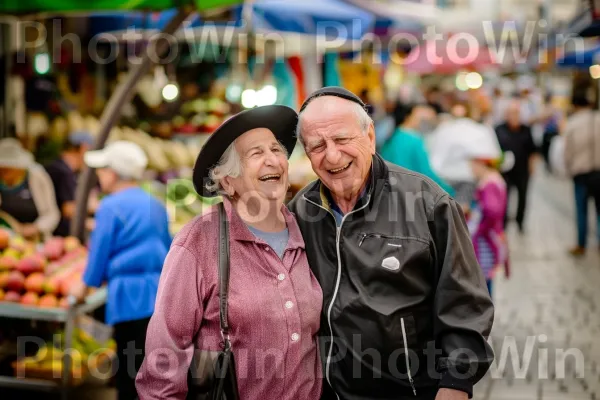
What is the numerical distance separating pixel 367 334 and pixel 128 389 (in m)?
2.90

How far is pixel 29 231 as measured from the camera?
763 centimetres

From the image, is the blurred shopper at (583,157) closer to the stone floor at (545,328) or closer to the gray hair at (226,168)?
the stone floor at (545,328)

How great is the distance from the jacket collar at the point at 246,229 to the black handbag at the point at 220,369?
123mm

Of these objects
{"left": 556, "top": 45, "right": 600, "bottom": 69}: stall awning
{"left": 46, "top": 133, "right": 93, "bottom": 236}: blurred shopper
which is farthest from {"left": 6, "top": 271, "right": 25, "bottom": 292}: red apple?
{"left": 556, "top": 45, "right": 600, "bottom": 69}: stall awning

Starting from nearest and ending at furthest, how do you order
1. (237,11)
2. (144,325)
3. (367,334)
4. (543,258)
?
1. (367,334)
2. (144,325)
3. (237,11)
4. (543,258)

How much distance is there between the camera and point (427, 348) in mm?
3102

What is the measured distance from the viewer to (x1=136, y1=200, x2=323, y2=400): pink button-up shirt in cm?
293

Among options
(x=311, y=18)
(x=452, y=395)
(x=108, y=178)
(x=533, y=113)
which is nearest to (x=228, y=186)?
(x=452, y=395)

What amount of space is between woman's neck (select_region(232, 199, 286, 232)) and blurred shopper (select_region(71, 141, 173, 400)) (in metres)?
2.28

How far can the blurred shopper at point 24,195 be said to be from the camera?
25.1ft

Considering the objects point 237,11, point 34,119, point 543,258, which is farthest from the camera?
point 543,258

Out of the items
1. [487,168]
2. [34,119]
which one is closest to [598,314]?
[487,168]

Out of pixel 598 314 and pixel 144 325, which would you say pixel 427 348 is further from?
pixel 598 314

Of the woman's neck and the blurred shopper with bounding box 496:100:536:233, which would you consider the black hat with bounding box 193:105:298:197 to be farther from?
the blurred shopper with bounding box 496:100:536:233
